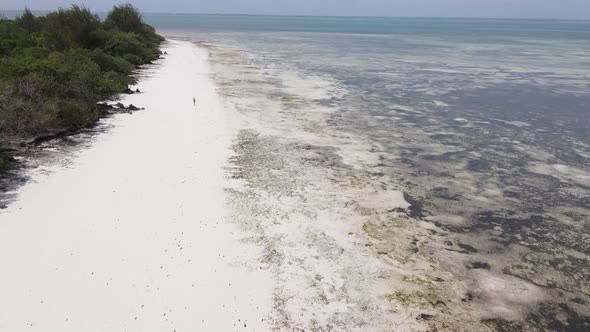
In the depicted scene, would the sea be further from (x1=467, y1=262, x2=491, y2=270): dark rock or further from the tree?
the tree

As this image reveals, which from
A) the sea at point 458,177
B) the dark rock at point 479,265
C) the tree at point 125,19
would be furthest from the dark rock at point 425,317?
the tree at point 125,19

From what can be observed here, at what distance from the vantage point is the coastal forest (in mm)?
12477

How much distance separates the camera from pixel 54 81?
15.6 meters

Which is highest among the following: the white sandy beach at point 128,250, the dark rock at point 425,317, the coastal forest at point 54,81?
the coastal forest at point 54,81

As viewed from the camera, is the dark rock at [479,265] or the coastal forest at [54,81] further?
the coastal forest at [54,81]

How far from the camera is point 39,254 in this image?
7.14 m

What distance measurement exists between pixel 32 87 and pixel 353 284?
1212 cm

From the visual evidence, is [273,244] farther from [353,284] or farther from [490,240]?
[490,240]

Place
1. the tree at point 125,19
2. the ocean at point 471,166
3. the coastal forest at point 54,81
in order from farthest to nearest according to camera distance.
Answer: the tree at point 125,19
the coastal forest at point 54,81
the ocean at point 471,166

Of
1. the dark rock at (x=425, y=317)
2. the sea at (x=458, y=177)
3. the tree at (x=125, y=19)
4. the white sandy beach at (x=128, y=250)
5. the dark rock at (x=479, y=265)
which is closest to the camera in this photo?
the white sandy beach at (x=128, y=250)

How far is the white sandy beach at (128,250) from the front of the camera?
19.6 ft

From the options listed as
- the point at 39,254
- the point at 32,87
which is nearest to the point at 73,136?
the point at 32,87

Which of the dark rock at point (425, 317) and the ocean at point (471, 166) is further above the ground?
the ocean at point (471, 166)

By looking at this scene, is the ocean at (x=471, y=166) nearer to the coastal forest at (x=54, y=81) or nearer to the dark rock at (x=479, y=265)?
the dark rock at (x=479, y=265)
